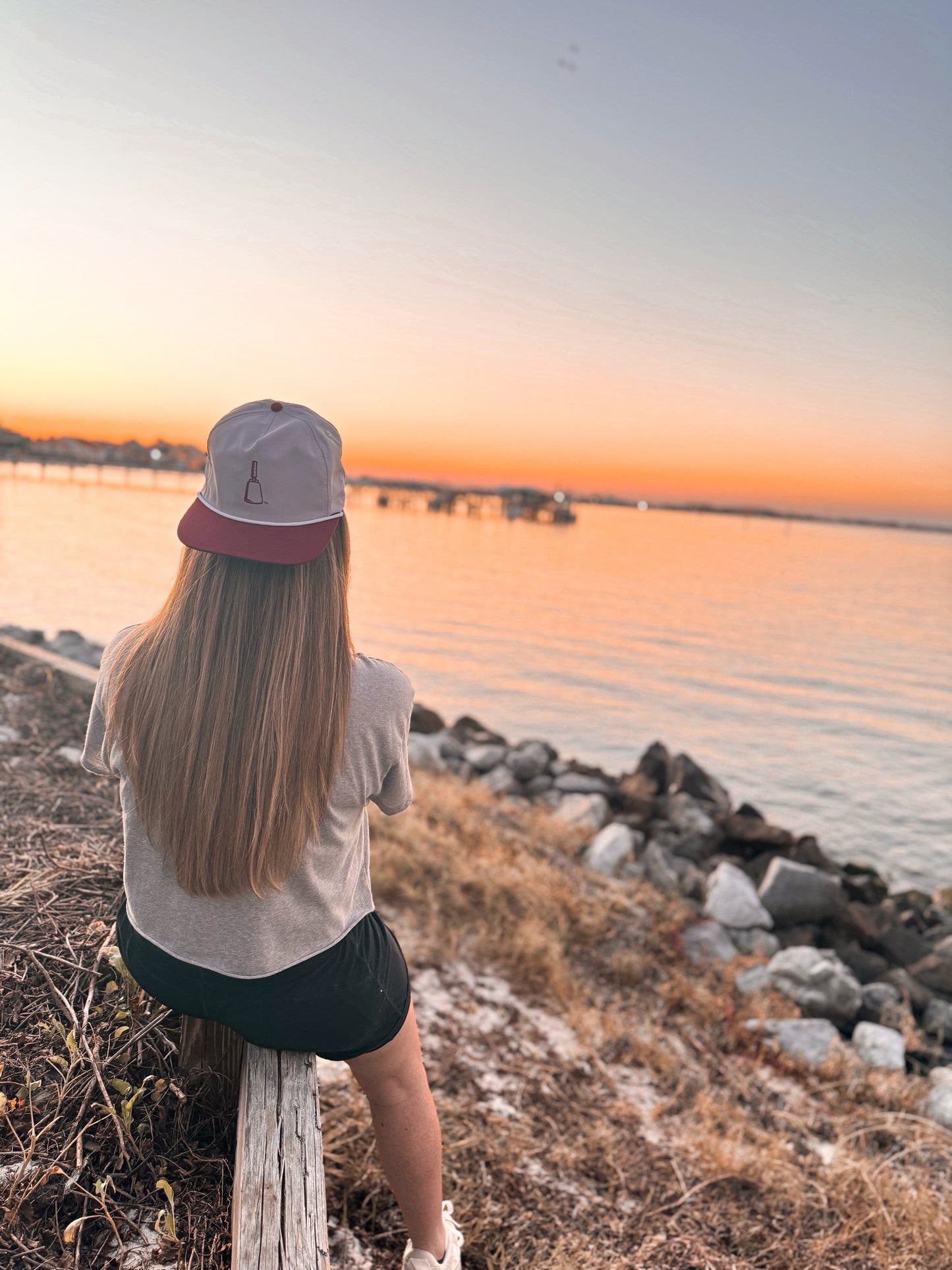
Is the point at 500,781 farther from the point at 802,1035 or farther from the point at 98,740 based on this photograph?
the point at 98,740

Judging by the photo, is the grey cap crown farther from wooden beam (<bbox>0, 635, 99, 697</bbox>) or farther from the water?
the water

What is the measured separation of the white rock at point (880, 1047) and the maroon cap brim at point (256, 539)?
470cm

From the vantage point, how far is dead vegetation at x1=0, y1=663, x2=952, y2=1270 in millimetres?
1944

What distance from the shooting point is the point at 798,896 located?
21.2ft

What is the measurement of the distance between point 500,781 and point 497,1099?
588 cm

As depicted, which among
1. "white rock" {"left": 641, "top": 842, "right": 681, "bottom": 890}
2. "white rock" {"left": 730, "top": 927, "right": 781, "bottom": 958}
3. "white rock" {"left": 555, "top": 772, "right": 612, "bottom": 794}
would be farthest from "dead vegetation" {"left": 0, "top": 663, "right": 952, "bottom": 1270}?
"white rock" {"left": 555, "top": 772, "right": 612, "bottom": 794}

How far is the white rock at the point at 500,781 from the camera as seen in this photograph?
9.15 metres

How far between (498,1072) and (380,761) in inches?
98.7

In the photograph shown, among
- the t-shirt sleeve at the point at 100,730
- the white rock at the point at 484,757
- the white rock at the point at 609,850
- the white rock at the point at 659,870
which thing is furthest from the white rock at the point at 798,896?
the t-shirt sleeve at the point at 100,730

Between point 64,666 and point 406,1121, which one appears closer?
point 406,1121

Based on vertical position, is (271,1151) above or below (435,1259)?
above

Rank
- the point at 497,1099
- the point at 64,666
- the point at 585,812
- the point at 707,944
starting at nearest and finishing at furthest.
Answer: the point at 497,1099 < the point at 64,666 < the point at 707,944 < the point at 585,812

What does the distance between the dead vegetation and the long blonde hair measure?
2.50 ft

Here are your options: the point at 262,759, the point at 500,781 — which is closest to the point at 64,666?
the point at 262,759
